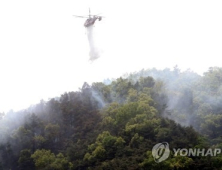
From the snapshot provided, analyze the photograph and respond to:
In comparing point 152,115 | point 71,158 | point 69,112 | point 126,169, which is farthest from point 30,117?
point 126,169

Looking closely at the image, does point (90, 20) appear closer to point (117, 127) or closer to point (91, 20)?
point (91, 20)

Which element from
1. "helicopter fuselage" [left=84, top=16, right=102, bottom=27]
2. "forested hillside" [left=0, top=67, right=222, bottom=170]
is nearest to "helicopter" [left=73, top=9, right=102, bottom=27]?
"helicopter fuselage" [left=84, top=16, right=102, bottom=27]

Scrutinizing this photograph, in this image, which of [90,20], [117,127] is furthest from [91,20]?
[117,127]

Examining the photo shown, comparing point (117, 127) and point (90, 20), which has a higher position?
point (90, 20)

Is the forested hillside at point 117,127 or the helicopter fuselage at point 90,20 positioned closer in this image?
the forested hillside at point 117,127

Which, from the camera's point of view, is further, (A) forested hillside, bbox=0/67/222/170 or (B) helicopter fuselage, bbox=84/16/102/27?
(B) helicopter fuselage, bbox=84/16/102/27

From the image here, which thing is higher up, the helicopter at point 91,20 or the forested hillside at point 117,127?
the helicopter at point 91,20

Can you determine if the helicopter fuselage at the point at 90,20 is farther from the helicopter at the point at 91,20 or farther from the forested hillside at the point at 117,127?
the forested hillside at the point at 117,127

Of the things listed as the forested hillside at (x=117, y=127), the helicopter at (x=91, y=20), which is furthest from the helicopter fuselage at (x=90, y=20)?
the forested hillside at (x=117, y=127)

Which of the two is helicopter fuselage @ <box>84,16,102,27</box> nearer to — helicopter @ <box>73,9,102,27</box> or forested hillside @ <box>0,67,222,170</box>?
helicopter @ <box>73,9,102,27</box>
